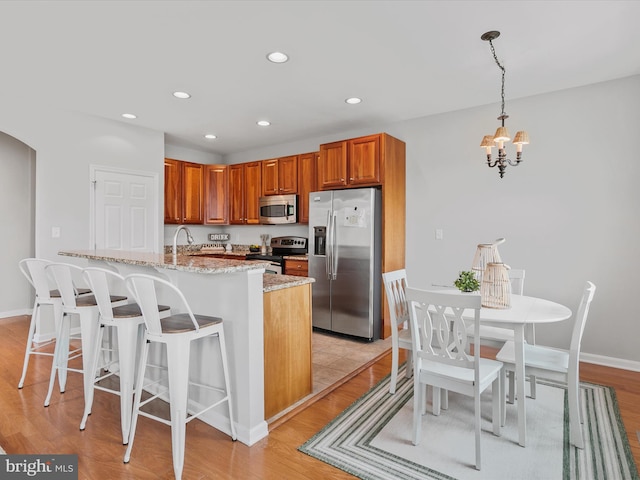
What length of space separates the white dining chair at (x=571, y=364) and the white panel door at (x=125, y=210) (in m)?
4.38

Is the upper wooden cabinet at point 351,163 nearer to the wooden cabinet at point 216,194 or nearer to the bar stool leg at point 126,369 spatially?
the wooden cabinet at point 216,194

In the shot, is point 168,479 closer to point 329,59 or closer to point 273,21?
point 273,21

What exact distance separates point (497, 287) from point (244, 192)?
170 inches

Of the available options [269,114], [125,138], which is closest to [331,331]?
[269,114]

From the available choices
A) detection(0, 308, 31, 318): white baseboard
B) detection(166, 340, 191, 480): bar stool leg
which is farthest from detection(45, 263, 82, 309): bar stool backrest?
detection(0, 308, 31, 318): white baseboard

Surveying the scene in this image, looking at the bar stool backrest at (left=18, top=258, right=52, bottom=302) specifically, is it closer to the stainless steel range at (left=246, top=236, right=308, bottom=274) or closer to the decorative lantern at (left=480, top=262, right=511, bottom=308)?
the stainless steel range at (left=246, top=236, right=308, bottom=274)

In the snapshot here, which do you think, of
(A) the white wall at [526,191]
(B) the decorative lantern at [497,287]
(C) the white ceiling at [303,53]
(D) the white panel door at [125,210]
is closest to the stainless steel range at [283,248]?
(D) the white panel door at [125,210]

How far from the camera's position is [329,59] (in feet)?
9.31

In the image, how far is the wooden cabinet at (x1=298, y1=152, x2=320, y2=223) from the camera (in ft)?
16.4

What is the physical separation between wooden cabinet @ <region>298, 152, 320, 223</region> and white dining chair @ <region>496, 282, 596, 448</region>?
11.0ft

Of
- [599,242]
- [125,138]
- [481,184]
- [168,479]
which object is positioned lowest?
[168,479]

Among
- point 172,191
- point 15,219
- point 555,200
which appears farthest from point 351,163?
point 15,219

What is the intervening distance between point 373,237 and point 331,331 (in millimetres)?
1268

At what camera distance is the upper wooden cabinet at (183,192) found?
538 cm
